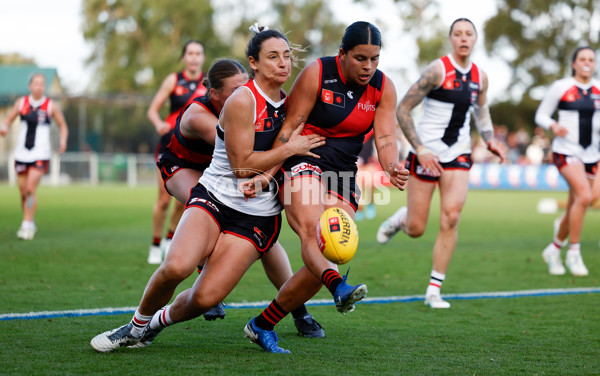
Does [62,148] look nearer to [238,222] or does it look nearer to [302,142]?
[238,222]

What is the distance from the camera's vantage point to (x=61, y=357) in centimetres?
450

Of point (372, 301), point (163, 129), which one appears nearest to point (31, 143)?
point (163, 129)

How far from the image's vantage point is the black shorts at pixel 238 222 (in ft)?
15.9

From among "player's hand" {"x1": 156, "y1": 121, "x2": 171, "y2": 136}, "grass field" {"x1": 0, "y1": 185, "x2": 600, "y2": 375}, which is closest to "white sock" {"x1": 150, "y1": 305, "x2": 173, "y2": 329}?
"grass field" {"x1": 0, "y1": 185, "x2": 600, "y2": 375}

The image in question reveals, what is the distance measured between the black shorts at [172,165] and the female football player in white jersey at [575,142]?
15.1 ft

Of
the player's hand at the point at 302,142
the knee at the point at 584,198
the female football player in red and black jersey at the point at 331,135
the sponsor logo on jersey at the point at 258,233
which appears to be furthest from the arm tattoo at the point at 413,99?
the knee at the point at 584,198

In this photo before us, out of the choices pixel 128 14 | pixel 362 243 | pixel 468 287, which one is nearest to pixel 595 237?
pixel 362 243

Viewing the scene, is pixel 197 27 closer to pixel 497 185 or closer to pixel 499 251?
pixel 497 185

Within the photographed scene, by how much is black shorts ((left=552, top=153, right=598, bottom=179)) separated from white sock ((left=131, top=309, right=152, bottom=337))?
6050mm

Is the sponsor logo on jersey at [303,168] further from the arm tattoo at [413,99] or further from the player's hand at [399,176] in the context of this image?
the arm tattoo at [413,99]

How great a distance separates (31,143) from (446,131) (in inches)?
303

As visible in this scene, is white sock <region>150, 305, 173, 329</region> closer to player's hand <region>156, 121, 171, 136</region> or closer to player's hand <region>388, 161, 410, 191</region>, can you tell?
player's hand <region>388, 161, 410, 191</region>

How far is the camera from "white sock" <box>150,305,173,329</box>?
483 cm

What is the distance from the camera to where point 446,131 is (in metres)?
7.29
